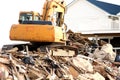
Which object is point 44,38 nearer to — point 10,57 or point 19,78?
point 10,57

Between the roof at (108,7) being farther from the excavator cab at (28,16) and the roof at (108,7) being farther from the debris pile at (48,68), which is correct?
the excavator cab at (28,16)

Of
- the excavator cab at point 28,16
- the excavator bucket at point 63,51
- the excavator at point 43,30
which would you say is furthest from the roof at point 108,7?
the excavator bucket at point 63,51

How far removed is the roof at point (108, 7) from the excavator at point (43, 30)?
26728 mm

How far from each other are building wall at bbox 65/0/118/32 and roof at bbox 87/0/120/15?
1.24 m

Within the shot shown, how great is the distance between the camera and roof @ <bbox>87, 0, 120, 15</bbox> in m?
47.6

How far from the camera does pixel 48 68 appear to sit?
1616 cm

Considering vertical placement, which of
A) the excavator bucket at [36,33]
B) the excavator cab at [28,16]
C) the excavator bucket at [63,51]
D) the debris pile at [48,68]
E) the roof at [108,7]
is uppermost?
the roof at [108,7]

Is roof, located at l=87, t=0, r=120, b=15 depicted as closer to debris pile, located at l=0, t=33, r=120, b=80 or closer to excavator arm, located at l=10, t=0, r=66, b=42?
excavator arm, located at l=10, t=0, r=66, b=42

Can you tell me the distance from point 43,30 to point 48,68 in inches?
106

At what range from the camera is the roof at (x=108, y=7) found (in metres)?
47.6

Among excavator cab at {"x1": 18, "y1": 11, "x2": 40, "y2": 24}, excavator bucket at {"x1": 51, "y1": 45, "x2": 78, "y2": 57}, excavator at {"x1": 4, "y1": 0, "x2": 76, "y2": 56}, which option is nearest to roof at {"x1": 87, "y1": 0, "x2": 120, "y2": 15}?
excavator at {"x1": 4, "y1": 0, "x2": 76, "y2": 56}

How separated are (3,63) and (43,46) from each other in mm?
4827

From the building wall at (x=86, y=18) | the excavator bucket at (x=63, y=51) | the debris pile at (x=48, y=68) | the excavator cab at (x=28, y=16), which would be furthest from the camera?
the building wall at (x=86, y=18)

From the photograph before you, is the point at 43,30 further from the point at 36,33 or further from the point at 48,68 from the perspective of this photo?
the point at 48,68
